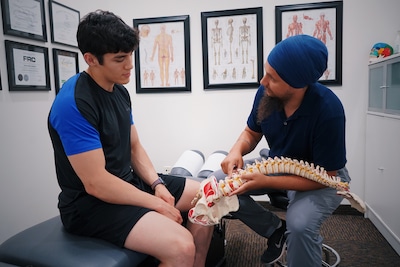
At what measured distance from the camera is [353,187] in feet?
8.56

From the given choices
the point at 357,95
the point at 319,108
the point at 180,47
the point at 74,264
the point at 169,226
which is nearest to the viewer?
the point at 74,264

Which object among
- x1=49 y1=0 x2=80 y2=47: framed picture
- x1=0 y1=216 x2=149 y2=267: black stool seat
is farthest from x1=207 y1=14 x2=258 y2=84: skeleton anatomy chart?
x1=0 y1=216 x2=149 y2=267: black stool seat

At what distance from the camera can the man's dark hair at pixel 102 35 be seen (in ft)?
3.73

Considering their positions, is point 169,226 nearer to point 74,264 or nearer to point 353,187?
point 74,264

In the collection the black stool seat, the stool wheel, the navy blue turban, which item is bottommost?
the stool wheel

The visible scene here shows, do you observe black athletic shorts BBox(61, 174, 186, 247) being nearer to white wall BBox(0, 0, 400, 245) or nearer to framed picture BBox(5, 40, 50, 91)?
white wall BBox(0, 0, 400, 245)

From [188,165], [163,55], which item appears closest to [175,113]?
[163,55]

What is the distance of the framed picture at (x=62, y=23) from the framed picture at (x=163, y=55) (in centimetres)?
59

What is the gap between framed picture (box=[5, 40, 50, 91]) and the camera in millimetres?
1847

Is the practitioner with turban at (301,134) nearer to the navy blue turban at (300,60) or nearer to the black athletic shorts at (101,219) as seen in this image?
the navy blue turban at (300,60)

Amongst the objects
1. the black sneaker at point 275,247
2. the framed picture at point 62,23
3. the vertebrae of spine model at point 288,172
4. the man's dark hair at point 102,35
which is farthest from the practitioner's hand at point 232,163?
the framed picture at point 62,23

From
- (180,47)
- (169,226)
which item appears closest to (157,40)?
(180,47)

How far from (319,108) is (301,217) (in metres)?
0.45

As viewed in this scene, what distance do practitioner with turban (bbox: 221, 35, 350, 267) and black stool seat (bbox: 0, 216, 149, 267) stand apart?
1.62ft
